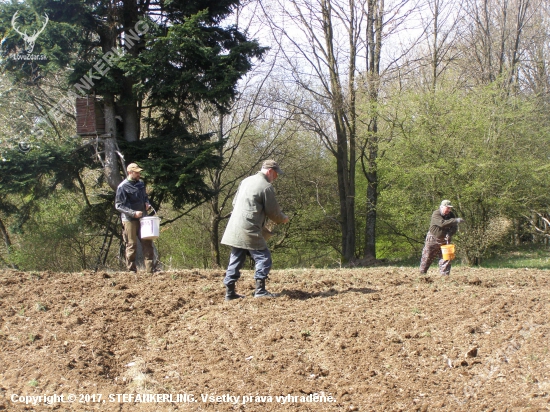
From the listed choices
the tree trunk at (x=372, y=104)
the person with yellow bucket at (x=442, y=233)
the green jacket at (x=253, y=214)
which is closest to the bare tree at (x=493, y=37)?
the tree trunk at (x=372, y=104)

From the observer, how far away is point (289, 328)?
5.57m

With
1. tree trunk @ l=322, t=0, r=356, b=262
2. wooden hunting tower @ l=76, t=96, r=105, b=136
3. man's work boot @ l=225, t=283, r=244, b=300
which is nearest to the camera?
man's work boot @ l=225, t=283, r=244, b=300

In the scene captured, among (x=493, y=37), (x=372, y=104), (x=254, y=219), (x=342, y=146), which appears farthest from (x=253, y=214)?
(x=493, y=37)

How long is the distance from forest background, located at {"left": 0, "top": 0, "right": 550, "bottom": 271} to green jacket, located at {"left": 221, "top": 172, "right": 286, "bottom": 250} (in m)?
7.92

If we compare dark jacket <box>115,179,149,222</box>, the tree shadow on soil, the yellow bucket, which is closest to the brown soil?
the tree shadow on soil

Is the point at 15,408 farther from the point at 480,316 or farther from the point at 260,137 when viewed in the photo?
the point at 260,137

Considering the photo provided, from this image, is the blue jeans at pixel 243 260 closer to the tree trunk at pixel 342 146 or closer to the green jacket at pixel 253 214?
the green jacket at pixel 253 214

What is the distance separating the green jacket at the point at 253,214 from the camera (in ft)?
20.6

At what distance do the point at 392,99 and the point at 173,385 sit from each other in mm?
15522

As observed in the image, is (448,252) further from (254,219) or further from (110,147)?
(110,147)

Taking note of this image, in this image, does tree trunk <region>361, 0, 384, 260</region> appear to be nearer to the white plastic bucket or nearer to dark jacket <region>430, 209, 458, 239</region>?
dark jacket <region>430, 209, 458, 239</region>

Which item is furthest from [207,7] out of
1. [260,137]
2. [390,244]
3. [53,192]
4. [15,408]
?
[390,244]

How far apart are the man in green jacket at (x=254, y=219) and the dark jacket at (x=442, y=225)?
3.91 metres

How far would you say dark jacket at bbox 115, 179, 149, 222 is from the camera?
833 cm
